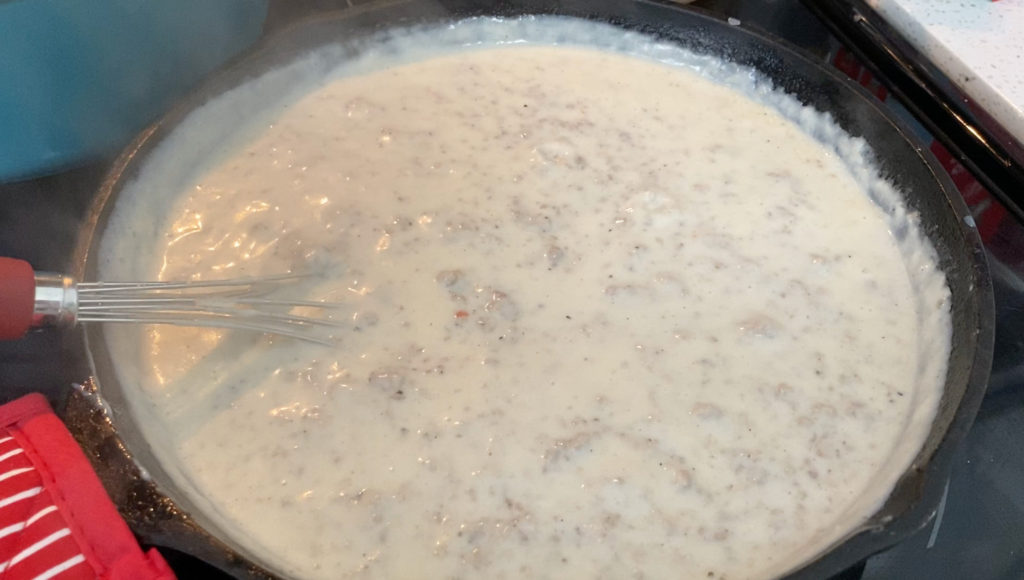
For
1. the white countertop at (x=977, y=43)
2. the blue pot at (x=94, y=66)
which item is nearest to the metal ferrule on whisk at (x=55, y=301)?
the blue pot at (x=94, y=66)

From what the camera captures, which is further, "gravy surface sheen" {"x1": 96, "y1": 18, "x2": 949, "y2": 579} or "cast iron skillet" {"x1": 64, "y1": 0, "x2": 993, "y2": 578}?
"gravy surface sheen" {"x1": 96, "y1": 18, "x2": 949, "y2": 579}

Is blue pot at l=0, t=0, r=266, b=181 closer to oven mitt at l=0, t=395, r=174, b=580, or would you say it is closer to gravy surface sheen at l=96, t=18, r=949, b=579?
gravy surface sheen at l=96, t=18, r=949, b=579

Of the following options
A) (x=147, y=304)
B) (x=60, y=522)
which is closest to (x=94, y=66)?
(x=147, y=304)

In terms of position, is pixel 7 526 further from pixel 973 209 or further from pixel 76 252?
pixel 973 209

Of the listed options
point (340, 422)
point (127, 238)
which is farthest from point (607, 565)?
point (127, 238)

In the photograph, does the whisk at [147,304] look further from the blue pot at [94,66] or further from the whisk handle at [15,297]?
the blue pot at [94,66]

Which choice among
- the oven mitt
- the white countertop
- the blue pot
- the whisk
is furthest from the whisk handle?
the white countertop
